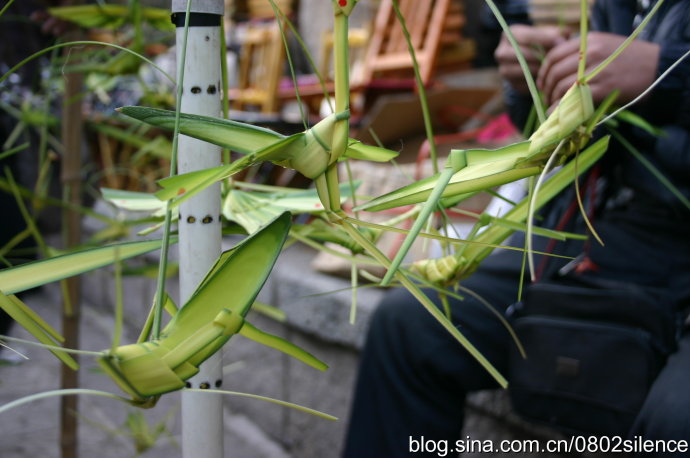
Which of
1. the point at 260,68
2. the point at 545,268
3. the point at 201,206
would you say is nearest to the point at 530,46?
the point at 545,268

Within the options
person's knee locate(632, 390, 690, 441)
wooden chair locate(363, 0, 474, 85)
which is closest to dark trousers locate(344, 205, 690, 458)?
person's knee locate(632, 390, 690, 441)

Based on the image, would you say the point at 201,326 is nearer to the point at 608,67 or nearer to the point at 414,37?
the point at 608,67

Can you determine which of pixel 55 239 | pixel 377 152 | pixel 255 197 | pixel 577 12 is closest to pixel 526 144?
pixel 377 152

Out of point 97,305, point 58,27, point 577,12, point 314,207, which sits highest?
point 577,12

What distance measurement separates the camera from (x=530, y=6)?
4.95 feet

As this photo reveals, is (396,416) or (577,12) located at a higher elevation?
(577,12)

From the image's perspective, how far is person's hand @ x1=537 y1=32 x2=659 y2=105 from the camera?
597mm

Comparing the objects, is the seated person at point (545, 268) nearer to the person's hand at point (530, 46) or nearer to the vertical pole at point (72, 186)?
the person's hand at point (530, 46)

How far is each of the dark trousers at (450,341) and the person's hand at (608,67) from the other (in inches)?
9.2

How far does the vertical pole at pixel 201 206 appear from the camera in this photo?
1.18ft

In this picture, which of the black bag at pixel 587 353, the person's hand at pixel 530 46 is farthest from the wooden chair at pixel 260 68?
the black bag at pixel 587 353

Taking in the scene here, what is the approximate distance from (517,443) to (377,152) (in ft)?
2.56

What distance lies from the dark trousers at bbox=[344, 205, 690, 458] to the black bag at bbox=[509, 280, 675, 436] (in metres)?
0.04

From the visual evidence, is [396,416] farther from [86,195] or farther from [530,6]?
[86,195]
